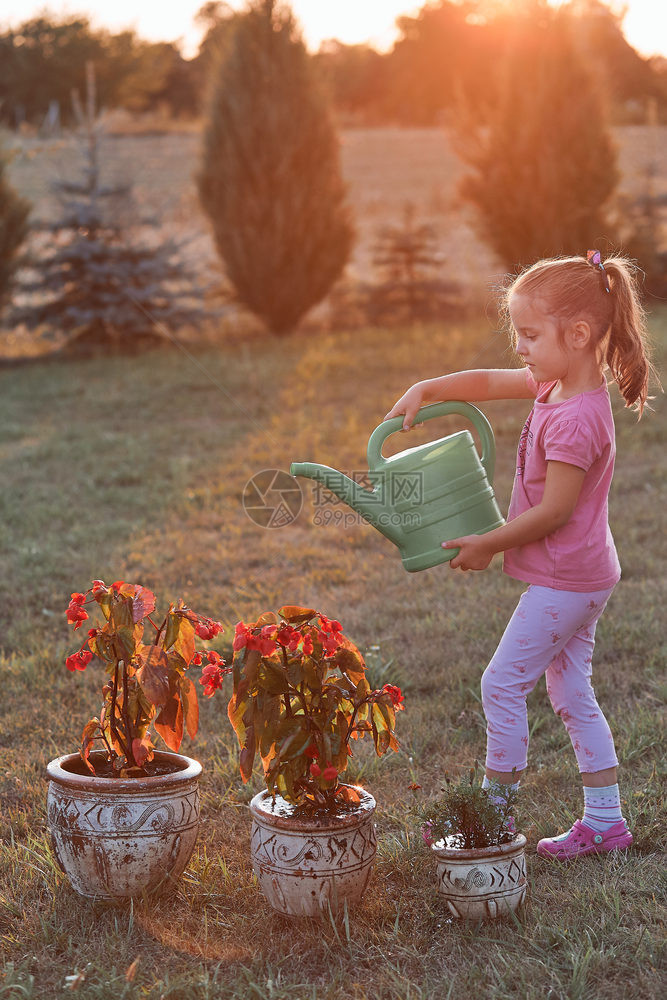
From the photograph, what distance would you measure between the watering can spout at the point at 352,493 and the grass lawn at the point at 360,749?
79 centimetres

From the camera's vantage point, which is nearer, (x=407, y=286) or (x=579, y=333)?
(x=579, y=333)

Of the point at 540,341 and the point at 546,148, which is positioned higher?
the point at 546,148

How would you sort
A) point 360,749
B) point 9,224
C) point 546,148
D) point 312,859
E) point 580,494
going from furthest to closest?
point 546,148
point 9,224
point 360,749
point 580,494
point 312,859

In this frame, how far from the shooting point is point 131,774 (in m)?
2.28

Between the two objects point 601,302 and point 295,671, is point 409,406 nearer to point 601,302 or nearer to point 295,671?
point 601,302

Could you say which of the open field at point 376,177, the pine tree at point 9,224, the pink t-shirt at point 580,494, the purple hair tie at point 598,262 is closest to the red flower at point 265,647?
the pink t-shirt at point 580,494

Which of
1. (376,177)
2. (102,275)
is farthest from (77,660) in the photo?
(376,177)

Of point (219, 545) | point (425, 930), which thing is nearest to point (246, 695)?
point (425, 930)

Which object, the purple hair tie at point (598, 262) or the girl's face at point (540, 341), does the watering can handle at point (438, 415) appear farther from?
the purple hair tie at point (598, 262)

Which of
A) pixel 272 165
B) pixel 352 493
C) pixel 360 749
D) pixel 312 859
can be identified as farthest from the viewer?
pixel 272 165

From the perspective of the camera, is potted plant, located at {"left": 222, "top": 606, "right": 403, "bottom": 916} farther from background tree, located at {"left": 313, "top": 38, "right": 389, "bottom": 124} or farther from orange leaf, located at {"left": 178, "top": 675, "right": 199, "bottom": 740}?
background tree, located at {"left": 313, "top": 38, "right": 389, "bottom": 124}

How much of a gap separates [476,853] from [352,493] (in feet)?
2.57

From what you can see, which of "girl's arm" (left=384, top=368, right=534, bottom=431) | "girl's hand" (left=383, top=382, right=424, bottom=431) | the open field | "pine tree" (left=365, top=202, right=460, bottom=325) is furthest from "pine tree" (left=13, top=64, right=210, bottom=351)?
"girl's hand" (left=383, top=382, right=424, bottom=431)

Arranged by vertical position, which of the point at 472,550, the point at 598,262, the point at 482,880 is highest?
the point at 598,262
